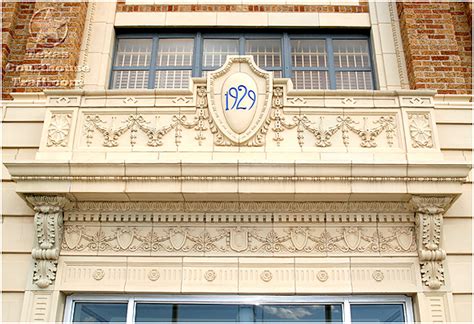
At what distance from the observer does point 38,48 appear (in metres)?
7.63

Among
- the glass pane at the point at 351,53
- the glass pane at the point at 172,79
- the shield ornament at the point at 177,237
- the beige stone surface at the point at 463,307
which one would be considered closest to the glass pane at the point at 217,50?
the glass pane at the point at 172,79

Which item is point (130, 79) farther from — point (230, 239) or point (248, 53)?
point (230, 239)

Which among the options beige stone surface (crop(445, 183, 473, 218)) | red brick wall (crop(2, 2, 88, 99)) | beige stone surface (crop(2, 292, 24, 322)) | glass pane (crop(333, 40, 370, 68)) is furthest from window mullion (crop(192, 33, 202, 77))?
beige stone surface (crop(445, 183, 473, 218))

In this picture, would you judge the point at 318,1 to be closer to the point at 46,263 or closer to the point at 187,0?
the point at 187,0

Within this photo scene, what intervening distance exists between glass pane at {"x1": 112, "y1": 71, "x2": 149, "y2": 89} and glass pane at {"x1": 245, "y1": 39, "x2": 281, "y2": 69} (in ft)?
6.16

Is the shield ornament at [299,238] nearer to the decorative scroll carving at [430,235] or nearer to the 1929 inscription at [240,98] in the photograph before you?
the decorative scroll carving at [430,235]

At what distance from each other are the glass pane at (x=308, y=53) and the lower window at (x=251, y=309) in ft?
13.5

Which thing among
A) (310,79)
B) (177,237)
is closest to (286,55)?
(310,79)

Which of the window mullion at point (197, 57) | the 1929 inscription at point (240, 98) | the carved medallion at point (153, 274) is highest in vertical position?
the window mullion at point (197, 57)

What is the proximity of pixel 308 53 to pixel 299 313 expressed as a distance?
180 inches

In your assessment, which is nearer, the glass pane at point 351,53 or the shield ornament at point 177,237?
the shield ornament at point 177,237

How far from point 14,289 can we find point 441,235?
547 cm

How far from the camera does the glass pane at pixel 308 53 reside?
26.9 feet

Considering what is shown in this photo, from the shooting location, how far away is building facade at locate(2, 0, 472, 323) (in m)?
5.89
